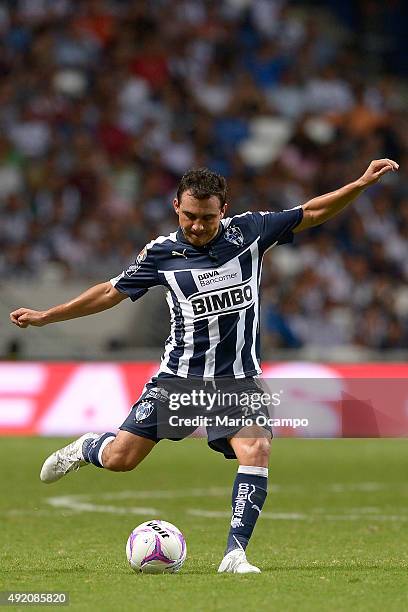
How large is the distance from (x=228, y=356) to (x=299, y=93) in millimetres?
16814

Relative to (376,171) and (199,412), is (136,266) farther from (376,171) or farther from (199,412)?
(376,171)

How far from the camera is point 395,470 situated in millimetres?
14695

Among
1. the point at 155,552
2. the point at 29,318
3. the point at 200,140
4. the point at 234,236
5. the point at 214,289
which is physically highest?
the point at 200,140

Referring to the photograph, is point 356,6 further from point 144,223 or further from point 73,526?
point 73,526

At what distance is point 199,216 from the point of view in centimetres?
693

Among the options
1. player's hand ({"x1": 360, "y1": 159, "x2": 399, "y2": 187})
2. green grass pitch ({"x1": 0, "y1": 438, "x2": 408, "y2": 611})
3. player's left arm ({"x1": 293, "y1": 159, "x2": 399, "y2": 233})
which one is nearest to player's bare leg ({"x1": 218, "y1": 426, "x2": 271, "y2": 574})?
green grass pitch ({"x1": 0, "y1": 438, "x2": 408, "y2": 611})

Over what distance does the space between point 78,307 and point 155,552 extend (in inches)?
56.6

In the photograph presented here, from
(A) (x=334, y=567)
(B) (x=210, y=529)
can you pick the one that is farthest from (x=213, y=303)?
(B) (x=210, y=529)

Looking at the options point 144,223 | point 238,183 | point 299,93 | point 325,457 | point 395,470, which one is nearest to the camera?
point 395,470

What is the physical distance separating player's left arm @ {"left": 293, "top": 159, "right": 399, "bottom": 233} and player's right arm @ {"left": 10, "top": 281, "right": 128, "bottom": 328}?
1095mm

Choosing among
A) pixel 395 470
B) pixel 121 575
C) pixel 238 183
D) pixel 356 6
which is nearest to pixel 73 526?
pixel 121 575

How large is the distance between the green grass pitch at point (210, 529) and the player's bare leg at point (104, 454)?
0.53 m
